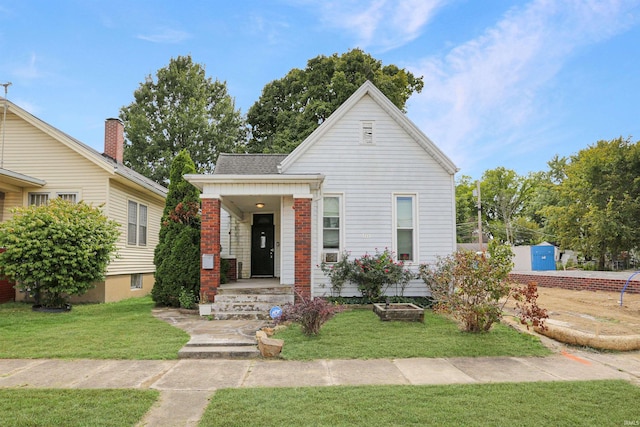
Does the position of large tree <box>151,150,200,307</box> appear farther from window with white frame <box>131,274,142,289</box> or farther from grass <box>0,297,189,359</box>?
window with white frame <box>131,274,142,289</box>

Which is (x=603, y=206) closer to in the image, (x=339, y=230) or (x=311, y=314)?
(x=339, y=230)

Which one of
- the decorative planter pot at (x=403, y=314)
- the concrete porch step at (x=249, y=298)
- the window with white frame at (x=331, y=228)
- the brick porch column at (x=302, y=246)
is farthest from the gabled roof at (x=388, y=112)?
the decorative planter pot at (x=403, y=314)

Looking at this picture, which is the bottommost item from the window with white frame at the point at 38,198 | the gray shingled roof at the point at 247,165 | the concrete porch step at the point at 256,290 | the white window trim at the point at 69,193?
the concrete porch step at the point at 256,290

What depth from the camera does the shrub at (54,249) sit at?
9289mm

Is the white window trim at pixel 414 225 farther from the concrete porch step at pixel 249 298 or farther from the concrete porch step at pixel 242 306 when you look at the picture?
the concrete porch step at pixel 242 306

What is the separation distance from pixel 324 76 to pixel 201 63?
13.0 m

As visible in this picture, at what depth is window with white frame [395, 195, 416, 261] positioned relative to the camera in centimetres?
1109

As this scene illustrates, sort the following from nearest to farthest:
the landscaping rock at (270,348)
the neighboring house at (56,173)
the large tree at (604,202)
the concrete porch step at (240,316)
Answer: the landscaping rock at (270,348), the concrete porch step at (240,316), the neighboring house at (56,173), the large tree at (604,202)

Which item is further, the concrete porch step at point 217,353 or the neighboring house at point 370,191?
the neighboring house at point 370,191

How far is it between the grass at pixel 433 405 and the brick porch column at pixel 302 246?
5184mm

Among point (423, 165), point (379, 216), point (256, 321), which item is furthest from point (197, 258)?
point (423, 165)

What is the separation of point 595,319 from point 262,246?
9.58m

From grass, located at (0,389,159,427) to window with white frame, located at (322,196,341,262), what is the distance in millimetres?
7000

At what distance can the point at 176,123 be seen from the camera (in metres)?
30.1
